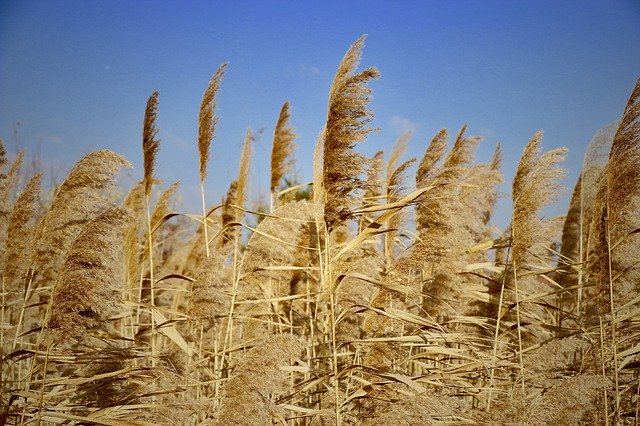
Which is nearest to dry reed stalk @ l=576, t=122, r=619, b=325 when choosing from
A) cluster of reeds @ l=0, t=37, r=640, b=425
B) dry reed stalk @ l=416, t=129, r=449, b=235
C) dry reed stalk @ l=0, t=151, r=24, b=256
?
cluster of reeds @ l=0, t=37, r=640, b=425

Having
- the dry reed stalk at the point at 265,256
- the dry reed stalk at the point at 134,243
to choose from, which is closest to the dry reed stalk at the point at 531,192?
the dry reed stalk at the point at 265,256

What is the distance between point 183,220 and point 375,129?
642cm

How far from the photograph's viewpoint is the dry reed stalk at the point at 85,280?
2.06 m

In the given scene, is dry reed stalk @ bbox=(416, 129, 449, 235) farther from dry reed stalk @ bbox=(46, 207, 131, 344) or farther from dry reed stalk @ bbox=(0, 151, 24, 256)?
dry reed stalk @ bbox=(0, 151, 24, 256)

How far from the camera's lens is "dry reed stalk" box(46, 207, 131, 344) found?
206cm

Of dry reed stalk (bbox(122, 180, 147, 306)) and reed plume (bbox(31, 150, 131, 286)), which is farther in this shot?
dry reed stalk (bbox(122, 180, 147, 306))

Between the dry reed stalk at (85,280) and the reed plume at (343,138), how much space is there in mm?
1102

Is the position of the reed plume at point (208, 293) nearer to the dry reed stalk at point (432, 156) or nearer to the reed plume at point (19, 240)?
the reed plume at point (19, 240)

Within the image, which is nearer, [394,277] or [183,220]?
[394,277]

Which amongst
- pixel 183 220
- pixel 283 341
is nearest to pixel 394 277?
pixel 283 341

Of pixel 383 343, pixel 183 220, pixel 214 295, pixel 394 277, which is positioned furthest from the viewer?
pixel 183 220

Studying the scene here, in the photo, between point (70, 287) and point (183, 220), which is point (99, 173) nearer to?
point (70, 287)

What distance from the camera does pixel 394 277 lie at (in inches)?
113

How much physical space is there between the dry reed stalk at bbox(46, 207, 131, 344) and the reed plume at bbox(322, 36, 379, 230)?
3.62 feet
